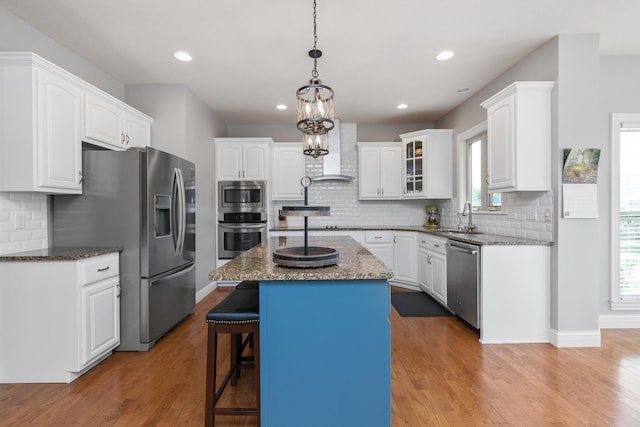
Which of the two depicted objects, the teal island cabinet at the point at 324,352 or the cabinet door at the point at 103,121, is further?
the cabinet door at the point at 103,121

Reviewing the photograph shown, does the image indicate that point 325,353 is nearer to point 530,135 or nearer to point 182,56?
point 530,135

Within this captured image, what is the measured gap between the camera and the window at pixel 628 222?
3078 mm

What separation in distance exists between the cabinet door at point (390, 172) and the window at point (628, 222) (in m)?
2.63

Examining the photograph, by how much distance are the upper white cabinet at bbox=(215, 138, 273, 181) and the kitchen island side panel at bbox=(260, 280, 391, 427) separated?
11.5ft

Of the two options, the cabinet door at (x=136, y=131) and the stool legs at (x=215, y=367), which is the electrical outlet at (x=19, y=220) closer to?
the cabinet door at (x=136, y=131)

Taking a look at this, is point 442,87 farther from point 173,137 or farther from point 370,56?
point 173,137

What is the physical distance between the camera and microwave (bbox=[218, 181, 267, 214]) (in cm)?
472

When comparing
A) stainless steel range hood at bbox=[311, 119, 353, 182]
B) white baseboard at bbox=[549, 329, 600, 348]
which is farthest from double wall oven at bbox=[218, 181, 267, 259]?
white baseboard at bbox=[549, 329, 600, 348]

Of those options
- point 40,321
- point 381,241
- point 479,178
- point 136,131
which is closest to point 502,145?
point 479,178

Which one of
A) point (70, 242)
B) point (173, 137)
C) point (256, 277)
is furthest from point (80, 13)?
point (256, 277)

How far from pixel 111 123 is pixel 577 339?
4630 millimetres

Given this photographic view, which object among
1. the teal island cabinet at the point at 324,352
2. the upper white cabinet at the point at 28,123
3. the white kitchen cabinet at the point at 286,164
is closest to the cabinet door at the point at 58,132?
the upper white cabinet at the point at 28,123

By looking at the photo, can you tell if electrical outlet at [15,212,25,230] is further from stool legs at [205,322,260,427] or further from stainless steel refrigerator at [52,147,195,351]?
stool legs at [205,322,260,427]

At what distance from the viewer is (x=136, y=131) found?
3.35 metres
